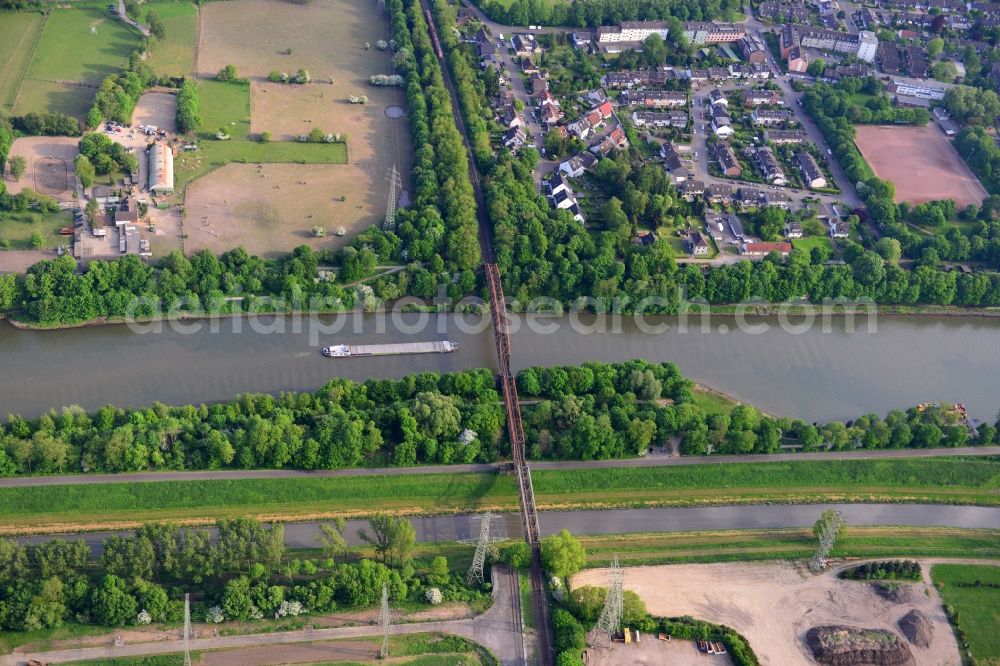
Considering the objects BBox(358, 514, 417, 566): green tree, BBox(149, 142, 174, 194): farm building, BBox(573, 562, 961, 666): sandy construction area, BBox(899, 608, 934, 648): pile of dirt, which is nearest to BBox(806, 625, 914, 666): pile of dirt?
BBox(573, 562, 961, 666): sandy construction area

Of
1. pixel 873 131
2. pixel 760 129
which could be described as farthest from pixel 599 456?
pixel 873 131

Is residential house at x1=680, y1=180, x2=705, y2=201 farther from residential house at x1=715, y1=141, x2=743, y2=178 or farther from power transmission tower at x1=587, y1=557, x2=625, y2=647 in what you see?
power transmission tower at x1=587, y1=557, x2=625, y2=647

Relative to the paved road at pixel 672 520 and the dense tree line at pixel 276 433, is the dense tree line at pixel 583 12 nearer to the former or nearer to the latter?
the dense tree line at pixel 276 433

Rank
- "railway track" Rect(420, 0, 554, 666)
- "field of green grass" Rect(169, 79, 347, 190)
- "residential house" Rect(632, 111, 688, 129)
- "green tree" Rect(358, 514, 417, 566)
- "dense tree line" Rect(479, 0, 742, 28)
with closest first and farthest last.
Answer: "railway track" Rect(420, 0, 554, 666), "green tree" Rect(358, 514, 417, 566), "field of green grass" Rect(169, 79, 347, 190), "residential house" Rect(632, 111, 688, 129), "dense tree line" Rect(479, 0, 742, 28)

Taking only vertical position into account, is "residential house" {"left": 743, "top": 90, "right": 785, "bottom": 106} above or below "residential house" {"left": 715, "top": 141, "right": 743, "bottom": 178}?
above

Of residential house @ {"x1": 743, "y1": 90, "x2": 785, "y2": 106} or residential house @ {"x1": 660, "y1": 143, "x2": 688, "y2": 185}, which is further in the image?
residential house @ {"x1": 743, "y1": 90, "x2": 785, "y2": 106}

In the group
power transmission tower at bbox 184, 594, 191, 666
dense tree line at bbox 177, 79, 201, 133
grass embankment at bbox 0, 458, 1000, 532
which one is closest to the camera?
power transmission tower at bbox 184, 594, 191, 666

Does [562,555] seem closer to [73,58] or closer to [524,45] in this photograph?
[524,45]

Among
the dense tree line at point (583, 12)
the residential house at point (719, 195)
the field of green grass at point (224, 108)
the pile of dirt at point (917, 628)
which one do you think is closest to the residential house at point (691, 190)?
the residential house at point (719, 195)

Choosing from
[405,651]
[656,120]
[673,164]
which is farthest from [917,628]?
[656,120]
